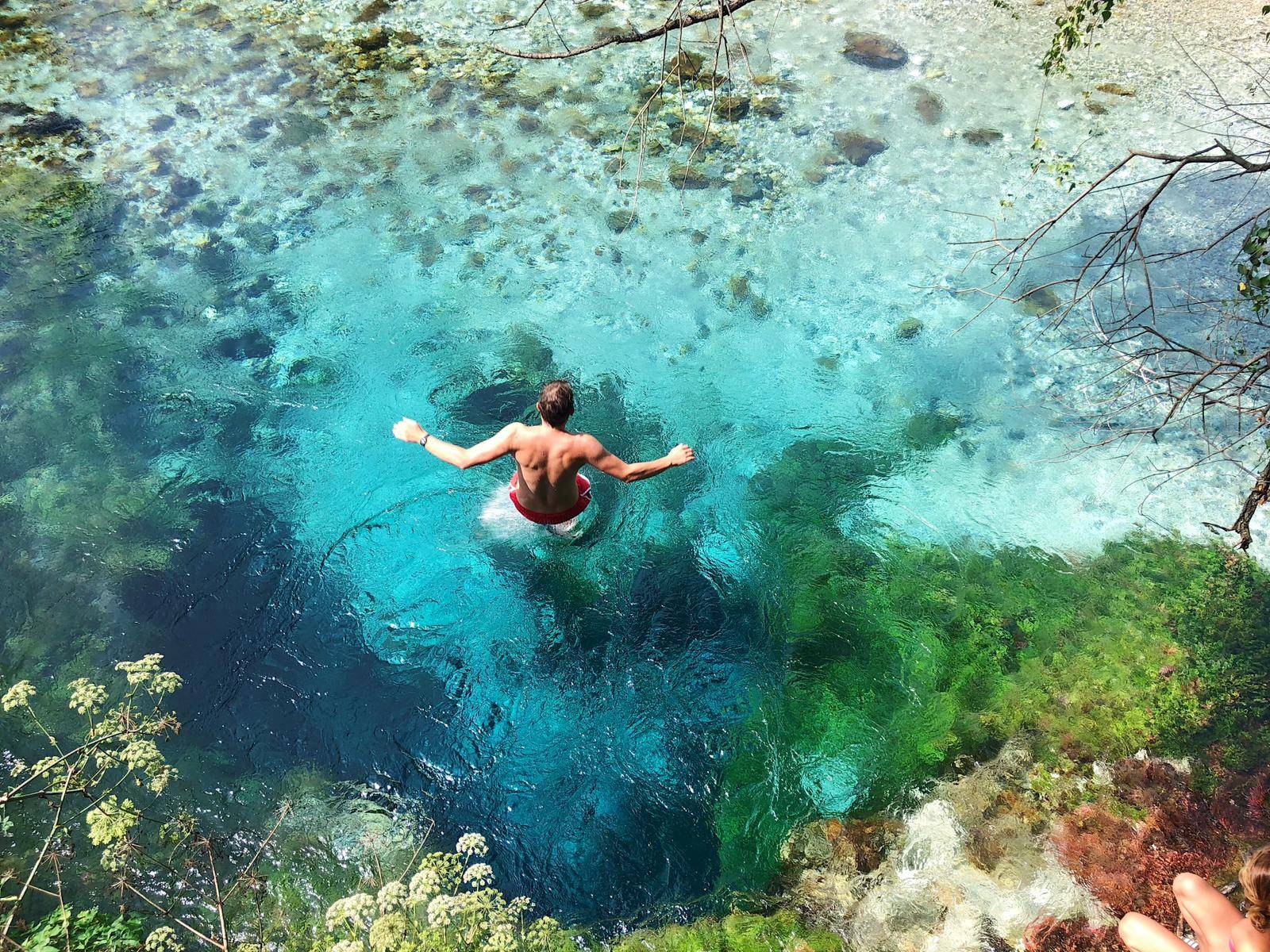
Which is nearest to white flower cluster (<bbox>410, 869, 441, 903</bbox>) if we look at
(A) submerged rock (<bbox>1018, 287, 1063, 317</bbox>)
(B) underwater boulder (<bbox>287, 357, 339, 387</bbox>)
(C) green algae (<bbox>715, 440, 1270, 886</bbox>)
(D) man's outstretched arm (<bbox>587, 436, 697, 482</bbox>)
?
(C) green algae (<bbox>715, 440, 1270, 886</bbox>)

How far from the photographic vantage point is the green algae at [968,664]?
219 inches

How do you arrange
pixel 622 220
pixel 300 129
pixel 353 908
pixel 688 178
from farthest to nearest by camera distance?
pixel 300 129 → pixel 688 178 → pixel 622 220 → pixel 353 908

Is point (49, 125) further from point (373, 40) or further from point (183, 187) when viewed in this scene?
point (373, 40)

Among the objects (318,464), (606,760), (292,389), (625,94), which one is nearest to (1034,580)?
(606,760)

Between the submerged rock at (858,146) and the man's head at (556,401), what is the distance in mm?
5647

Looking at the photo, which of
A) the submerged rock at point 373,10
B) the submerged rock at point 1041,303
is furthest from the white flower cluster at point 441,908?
the submerged rock at point 373,10

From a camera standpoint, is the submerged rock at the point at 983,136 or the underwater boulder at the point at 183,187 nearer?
the underwater boulder at the point at 183,187

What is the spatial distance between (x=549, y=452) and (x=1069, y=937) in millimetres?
4112

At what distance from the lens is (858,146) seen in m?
9.50

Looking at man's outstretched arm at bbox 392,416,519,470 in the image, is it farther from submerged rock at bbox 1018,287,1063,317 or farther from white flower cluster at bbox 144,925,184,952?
submerged rock at bbox 1018,287,1063,317

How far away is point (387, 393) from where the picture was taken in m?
7.55

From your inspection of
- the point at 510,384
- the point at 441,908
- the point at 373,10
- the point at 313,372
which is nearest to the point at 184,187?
the point at 313,372

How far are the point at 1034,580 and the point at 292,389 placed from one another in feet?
20.9

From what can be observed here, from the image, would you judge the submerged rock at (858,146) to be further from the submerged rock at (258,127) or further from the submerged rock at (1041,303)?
the submerged rock at (258,127)
